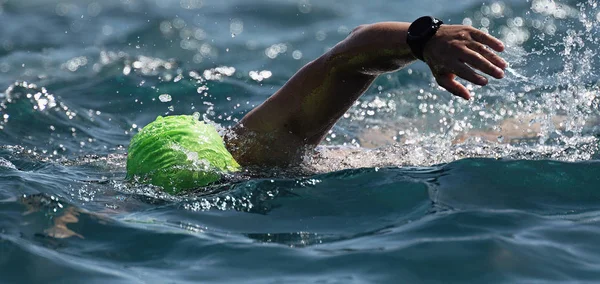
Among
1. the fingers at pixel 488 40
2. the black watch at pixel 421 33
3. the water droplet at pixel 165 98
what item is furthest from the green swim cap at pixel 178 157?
the water droplet at pixel 165 98

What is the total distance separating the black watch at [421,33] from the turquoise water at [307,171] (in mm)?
575

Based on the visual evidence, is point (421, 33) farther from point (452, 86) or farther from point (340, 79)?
point (340, 79)

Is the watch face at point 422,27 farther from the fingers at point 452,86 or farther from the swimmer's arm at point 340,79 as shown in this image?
the fingers at point 452,86

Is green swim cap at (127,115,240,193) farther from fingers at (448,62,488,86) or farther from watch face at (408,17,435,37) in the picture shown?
fingers at (448,62,488,86)

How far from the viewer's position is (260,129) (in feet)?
15.7

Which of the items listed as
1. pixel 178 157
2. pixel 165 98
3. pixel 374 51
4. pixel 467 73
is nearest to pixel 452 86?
pixel 467 73

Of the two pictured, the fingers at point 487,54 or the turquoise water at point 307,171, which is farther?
the fingers at point 487,54

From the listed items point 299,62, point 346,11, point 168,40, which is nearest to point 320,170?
point 299,62

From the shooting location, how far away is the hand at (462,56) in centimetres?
379

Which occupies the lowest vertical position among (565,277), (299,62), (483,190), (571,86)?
(565,277)

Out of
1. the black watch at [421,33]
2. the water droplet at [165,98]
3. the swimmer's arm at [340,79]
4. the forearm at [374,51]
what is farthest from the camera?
the water droplet at [165,98]

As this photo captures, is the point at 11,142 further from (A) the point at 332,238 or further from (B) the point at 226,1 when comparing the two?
(B) the point at 226,1

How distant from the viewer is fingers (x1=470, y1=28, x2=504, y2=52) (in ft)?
12.6

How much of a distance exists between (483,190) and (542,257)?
80 cm
